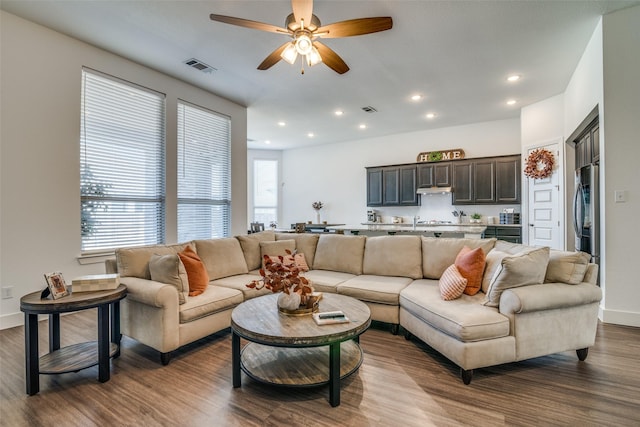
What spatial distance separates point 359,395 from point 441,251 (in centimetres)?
184

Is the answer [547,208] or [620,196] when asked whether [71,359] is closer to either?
[620,196]

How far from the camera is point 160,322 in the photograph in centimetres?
239

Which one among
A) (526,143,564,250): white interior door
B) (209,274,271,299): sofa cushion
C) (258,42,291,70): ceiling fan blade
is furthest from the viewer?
(526,143,564,250): white interior door

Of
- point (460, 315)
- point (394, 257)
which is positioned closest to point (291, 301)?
point (460, 315)

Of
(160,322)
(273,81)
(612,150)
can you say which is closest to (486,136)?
(612,150)

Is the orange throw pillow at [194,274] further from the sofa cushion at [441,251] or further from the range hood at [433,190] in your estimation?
the range hood at [433,190]

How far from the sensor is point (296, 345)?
1831mm

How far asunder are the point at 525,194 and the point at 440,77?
124 inches

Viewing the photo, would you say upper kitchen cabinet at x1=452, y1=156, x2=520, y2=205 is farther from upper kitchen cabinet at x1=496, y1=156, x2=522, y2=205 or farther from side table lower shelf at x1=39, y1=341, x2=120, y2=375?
side table lower shelf at x1=39, y1=341, x2=120, y2=375

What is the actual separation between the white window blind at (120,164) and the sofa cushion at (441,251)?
12.0ft

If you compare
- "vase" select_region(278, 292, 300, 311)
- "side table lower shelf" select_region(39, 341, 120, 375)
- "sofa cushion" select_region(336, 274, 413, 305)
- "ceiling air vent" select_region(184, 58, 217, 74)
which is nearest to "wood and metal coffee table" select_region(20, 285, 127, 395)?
"side table lower shelf" select_region(39, 341, 120, 375)

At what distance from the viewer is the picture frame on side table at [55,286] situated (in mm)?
2088

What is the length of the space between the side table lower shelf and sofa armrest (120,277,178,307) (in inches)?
17.8

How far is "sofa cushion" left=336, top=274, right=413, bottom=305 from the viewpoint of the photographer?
295 centimetres
